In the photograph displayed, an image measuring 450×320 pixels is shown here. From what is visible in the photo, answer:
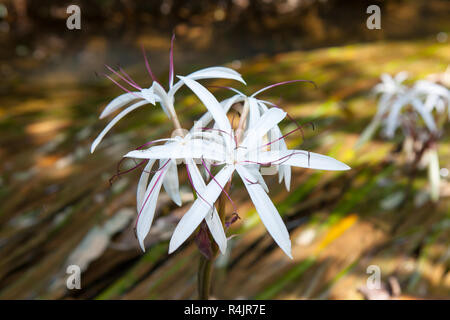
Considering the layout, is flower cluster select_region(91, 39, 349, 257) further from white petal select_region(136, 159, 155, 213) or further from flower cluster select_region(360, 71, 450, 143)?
flower cluster select_region(360, 71, 450, 143)

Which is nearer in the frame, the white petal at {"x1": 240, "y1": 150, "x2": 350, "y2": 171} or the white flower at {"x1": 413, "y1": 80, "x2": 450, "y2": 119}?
the white petal at {"x1": 240, "y1": 150, "x2": 350, "y2": 171}

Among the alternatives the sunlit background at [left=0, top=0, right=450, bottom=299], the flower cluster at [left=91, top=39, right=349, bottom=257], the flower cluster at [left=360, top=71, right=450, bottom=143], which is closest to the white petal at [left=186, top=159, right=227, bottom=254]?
the flower cluster at [left=91, top=39, right=349, bottom=257]

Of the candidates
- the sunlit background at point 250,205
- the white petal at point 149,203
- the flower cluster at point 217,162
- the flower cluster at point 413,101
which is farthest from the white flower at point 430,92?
the white petal at point 149,203

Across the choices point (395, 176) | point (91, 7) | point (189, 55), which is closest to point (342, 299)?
point (395, 176)

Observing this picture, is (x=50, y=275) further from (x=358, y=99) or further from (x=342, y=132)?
(x=358, y=99)

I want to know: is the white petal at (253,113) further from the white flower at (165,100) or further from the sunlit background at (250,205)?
the sunlit background at (250,205)

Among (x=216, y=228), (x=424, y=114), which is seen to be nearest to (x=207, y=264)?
(x=216, y=228)

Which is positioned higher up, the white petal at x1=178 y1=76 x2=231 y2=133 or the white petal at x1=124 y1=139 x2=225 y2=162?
the white petal at x1=178 y1=76 x2=231 y2=133

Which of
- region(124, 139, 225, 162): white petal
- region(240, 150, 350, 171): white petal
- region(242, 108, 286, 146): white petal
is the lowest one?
region(240, 150, 350, 171): white petal
